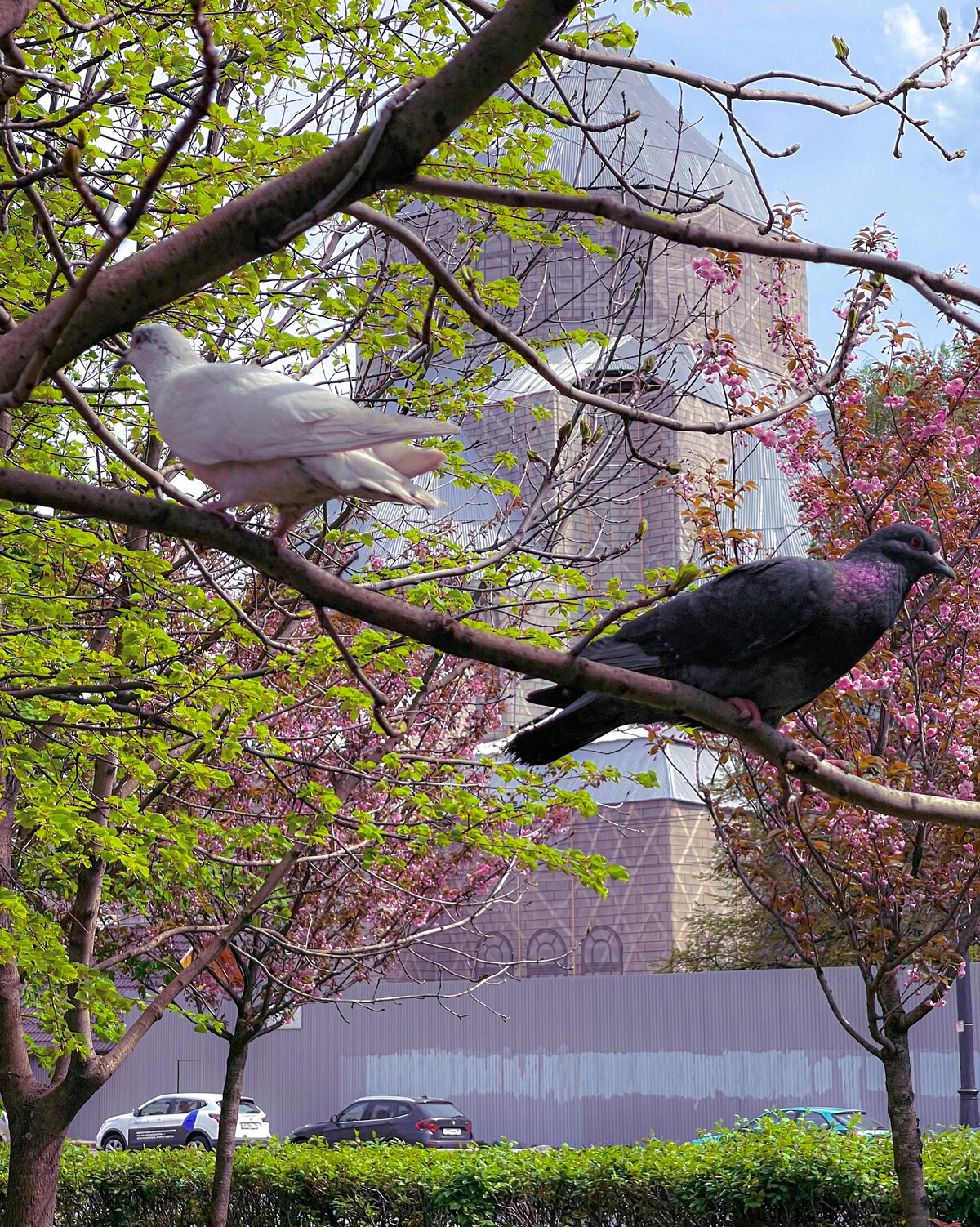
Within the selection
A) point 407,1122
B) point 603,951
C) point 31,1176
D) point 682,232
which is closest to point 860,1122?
point 407,1122

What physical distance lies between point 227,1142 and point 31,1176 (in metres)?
2.32

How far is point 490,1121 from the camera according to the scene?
70.2 feet

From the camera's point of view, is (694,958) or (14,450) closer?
(14,450)

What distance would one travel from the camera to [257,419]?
2.68 m

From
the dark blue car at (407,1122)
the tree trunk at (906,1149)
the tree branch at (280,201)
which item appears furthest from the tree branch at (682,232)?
the dark blue car at (407,1122)

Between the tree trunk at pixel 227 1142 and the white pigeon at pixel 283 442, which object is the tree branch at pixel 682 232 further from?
the tree trunk at pixel 227 1142

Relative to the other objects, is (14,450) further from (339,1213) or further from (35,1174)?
(339,1213)

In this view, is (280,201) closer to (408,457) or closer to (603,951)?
(408,457)

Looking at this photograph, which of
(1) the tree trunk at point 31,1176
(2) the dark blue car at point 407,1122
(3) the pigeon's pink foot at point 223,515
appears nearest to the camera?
(3) the pigeon's pink foot at point 223,515

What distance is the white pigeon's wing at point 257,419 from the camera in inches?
100

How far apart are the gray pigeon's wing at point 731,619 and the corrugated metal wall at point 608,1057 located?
573 inches

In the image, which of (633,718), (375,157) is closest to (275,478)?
(375,157)

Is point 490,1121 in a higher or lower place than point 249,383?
lower

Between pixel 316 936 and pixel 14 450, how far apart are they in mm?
5831
